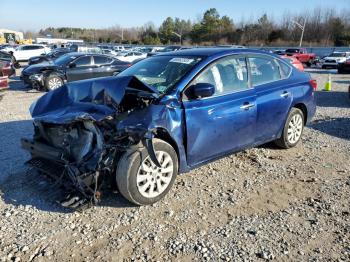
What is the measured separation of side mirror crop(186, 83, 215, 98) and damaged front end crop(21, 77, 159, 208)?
0.45m

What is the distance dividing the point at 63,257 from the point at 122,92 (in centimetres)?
185

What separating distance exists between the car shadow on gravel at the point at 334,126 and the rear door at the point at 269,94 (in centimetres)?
214

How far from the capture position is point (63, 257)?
3.21 metres

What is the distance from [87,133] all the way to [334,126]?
19.2 feet

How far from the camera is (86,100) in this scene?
14.3 feet

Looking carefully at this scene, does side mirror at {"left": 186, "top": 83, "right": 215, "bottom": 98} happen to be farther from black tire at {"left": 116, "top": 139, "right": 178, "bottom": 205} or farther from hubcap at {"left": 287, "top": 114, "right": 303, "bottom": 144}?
hubcap at {"left": 287, "top": 114, "right": 303, "bottom": 144}

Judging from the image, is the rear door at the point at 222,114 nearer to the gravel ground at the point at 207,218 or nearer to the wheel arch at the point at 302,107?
the gravel ground at the point at 207,218

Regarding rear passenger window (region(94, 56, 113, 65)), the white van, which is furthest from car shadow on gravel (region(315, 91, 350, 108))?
the white van

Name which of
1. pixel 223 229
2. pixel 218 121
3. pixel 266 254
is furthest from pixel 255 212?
pixel 218 121

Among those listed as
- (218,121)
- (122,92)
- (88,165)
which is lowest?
(88,165)

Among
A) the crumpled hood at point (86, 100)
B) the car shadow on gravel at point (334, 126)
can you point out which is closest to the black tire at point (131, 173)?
the crumpled hood at point (86, 100)

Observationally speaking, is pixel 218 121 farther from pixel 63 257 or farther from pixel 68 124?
pixel 63 257

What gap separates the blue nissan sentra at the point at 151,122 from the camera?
3865 mm

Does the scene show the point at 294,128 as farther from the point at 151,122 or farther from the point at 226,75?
the point at 151,122
